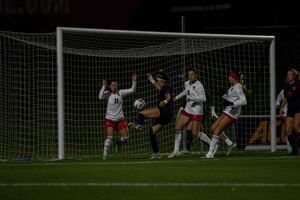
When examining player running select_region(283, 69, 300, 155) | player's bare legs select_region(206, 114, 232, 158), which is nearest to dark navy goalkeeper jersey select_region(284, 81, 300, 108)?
player running select_region(283, 69, 300, 155)

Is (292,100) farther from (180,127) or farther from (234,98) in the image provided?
(180,127)

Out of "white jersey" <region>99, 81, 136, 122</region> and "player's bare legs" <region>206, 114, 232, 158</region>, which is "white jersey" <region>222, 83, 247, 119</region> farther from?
"white jersey" <region>99, 81, 136, 122</region>

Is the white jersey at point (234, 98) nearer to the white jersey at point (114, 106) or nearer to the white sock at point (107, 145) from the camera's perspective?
the white jersey at point (114, 106)

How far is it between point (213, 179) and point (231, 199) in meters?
2.45

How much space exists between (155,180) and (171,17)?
2247 centimetres

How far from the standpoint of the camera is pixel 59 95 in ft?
61.4

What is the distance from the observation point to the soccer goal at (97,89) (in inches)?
814

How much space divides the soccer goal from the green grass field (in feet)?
13.4

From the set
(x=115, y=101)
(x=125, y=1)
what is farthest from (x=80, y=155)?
(x=125, y=1)

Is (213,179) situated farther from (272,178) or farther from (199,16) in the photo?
(199,16)

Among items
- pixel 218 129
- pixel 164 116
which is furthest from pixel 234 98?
pixel 164 116

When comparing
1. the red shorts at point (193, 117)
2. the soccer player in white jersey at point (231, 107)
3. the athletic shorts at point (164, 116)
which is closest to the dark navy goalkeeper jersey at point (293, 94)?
the soccer player in white jersey at point (231, 107)

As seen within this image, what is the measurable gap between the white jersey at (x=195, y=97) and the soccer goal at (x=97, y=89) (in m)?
1.52

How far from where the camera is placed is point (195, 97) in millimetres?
19484
